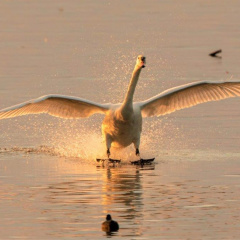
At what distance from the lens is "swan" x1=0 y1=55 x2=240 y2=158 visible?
25656mm

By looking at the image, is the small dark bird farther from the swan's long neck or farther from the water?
the swan's long neck

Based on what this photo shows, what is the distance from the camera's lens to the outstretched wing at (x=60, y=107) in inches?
1019

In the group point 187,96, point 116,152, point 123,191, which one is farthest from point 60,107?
point 123,191

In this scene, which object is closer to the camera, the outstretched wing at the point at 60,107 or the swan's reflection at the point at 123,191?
the swan's reflection at the point at 123,191

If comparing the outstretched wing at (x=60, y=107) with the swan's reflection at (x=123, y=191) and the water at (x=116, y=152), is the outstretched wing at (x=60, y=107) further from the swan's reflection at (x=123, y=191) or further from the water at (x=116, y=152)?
the swan's reflection at (x=123, y=191)

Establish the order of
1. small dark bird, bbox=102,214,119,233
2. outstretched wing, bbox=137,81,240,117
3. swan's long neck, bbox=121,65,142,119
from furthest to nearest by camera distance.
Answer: outstretched wing, bbox=137,81,240,117 < swan's long neck, bbox=121,65,142,119 < small dark bird, bbox=102,214,119,233

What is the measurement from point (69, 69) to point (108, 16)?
22133mm

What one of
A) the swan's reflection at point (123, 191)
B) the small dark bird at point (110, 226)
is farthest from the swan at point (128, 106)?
the small dark bird at point (110, 226)

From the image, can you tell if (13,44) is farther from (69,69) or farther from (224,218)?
(224,218)

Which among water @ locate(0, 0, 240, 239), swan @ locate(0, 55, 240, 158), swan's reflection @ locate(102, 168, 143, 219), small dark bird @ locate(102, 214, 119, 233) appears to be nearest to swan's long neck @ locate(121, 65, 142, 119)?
swan @ locate(0, 55, 240, 158)

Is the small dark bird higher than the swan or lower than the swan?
lower

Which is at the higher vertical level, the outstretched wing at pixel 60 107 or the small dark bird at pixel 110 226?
the outstretched wing at pixel 60 107

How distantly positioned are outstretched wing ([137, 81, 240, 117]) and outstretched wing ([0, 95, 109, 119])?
1130 mm

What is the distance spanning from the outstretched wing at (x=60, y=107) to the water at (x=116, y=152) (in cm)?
76
